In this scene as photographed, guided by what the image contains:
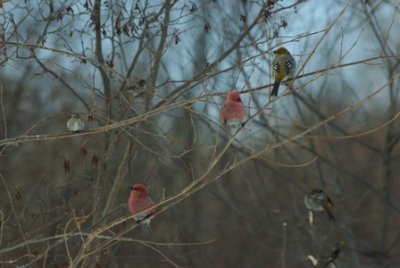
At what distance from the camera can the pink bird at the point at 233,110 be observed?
573 centimetres

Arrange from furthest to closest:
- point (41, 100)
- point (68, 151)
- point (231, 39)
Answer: point (41, 100)
point (68, 151)
point (231, 39)

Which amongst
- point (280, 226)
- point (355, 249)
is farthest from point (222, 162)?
point (355, 249)

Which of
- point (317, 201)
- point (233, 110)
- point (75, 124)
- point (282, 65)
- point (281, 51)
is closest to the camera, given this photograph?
point (233, 110)

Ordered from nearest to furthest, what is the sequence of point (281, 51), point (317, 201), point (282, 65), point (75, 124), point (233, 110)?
point (233, 110)
point (75, 124)
point (282, 65)
point (281, 51)
point (317, 201)

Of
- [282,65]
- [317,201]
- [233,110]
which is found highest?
[282,65]

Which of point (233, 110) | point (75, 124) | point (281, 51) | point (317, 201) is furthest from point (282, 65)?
point (317, 201)

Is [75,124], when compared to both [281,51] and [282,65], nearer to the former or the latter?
[282,65]

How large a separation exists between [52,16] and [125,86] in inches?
41.3

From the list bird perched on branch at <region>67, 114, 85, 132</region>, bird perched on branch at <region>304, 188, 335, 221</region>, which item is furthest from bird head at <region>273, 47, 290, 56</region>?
bird perched on branch at <region>304, 188, 335, 221</region>

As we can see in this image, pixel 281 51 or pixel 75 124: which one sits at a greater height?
pixel 281 51

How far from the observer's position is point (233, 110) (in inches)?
227

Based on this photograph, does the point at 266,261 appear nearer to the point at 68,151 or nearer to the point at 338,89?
the point at 338,89

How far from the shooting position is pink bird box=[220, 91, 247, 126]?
5.73 meters

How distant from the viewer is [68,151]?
532 inches
